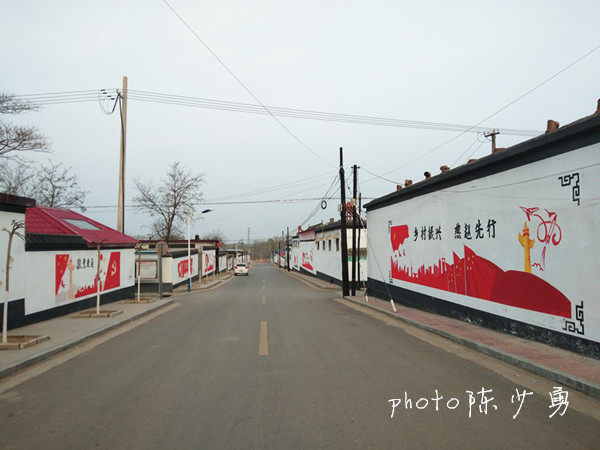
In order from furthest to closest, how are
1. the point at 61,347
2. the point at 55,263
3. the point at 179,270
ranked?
1. the point at 179,270
2. the point at 55,263
3. the point at 61,347

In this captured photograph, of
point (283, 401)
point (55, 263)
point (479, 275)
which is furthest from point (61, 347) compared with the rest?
point (479, 275)

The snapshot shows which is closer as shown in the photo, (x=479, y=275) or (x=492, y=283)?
(x=492, y=283)

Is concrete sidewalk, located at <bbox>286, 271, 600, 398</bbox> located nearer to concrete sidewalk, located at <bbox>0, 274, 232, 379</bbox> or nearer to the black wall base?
the black wall base

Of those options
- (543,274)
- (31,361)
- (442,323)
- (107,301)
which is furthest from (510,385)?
(107,301)

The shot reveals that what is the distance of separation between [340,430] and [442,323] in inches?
318

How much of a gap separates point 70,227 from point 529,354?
15.5 meters

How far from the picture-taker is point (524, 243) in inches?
364

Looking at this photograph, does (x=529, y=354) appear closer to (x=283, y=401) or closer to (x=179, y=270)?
(x=283, y=401)

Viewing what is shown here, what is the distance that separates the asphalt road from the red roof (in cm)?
757

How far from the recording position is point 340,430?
440cm

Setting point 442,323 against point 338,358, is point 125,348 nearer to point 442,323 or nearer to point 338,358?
point 338,358

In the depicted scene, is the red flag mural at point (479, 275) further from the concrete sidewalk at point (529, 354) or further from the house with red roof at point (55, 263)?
the house with red roof at point (55, 263)

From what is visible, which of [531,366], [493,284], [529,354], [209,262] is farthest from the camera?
[209,262]

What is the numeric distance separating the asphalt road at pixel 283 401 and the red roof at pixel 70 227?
7.57 metres
